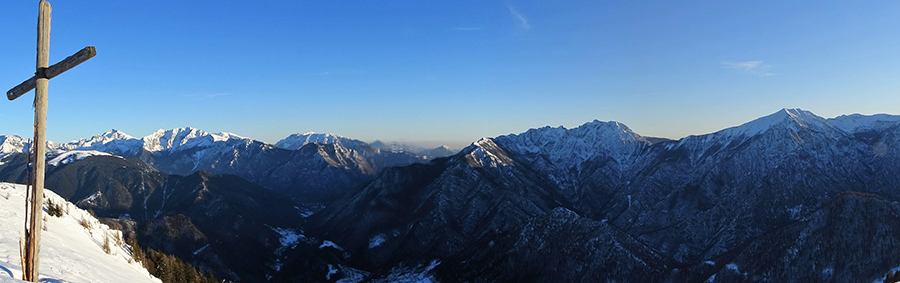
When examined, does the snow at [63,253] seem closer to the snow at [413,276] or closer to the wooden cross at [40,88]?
the wooden cross at [40,88]

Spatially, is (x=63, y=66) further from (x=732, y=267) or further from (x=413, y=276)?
(x=413, y=276)

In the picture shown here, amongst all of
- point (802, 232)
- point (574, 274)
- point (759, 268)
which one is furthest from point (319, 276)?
point (802, 232)

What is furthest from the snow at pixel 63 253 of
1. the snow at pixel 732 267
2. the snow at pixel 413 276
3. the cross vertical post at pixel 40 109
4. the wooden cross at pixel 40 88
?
the snow at pixel 413 276

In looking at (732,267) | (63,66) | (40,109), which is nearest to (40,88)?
(40,109)

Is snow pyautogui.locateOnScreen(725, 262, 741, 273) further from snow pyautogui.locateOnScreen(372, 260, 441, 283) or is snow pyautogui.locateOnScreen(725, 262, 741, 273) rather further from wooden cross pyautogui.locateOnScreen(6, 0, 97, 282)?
wooden cross pyautogui.locateOnScreen(6, 0, 97, 282)

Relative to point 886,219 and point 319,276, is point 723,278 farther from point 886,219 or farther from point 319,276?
point 319,276

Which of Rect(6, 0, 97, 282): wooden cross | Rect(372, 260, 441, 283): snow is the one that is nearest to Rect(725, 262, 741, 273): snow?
Rect(372, 260, 441, 283): snow

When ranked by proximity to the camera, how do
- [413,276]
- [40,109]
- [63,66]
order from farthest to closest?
[413,276] → [40,109] → [63,66]

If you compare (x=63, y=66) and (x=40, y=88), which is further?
(x=40, y=88)

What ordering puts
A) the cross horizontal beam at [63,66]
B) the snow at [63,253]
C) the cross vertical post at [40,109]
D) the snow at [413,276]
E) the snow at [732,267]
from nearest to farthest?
the cross horizontal beam at [63,66]
the cross vertical post at [40,109]
the snow at [63,253]
the snow at [732,267]
the snow at [413,276]
